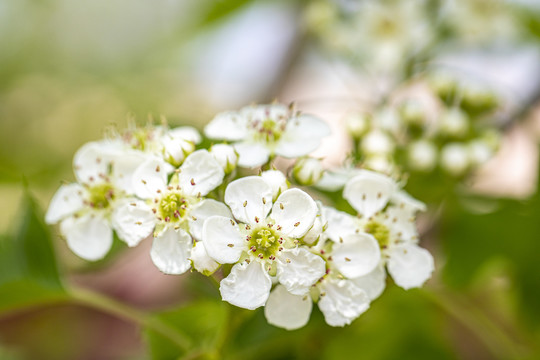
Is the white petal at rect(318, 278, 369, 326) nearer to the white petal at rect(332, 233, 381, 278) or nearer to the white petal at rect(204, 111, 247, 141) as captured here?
the white petal at rect(332, 233, 381, 278)

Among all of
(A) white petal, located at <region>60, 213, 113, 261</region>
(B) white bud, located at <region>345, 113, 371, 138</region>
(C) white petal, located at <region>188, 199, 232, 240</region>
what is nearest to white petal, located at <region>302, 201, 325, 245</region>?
(C) white petal, located at <region>188, 199, 232, 240</region>

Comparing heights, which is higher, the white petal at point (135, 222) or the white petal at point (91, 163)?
the white petal at point (91, 163)

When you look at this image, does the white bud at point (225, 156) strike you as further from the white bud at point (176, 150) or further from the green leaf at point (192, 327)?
the green leaf at point (192, 327)

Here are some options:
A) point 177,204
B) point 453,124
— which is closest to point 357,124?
point 453,124

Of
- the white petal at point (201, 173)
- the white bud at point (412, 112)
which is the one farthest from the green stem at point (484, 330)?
the white petal at point (201, 173)

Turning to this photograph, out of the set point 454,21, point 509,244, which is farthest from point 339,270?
point 454,21

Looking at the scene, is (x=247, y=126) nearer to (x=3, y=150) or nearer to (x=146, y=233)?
(x=146, y=233)
